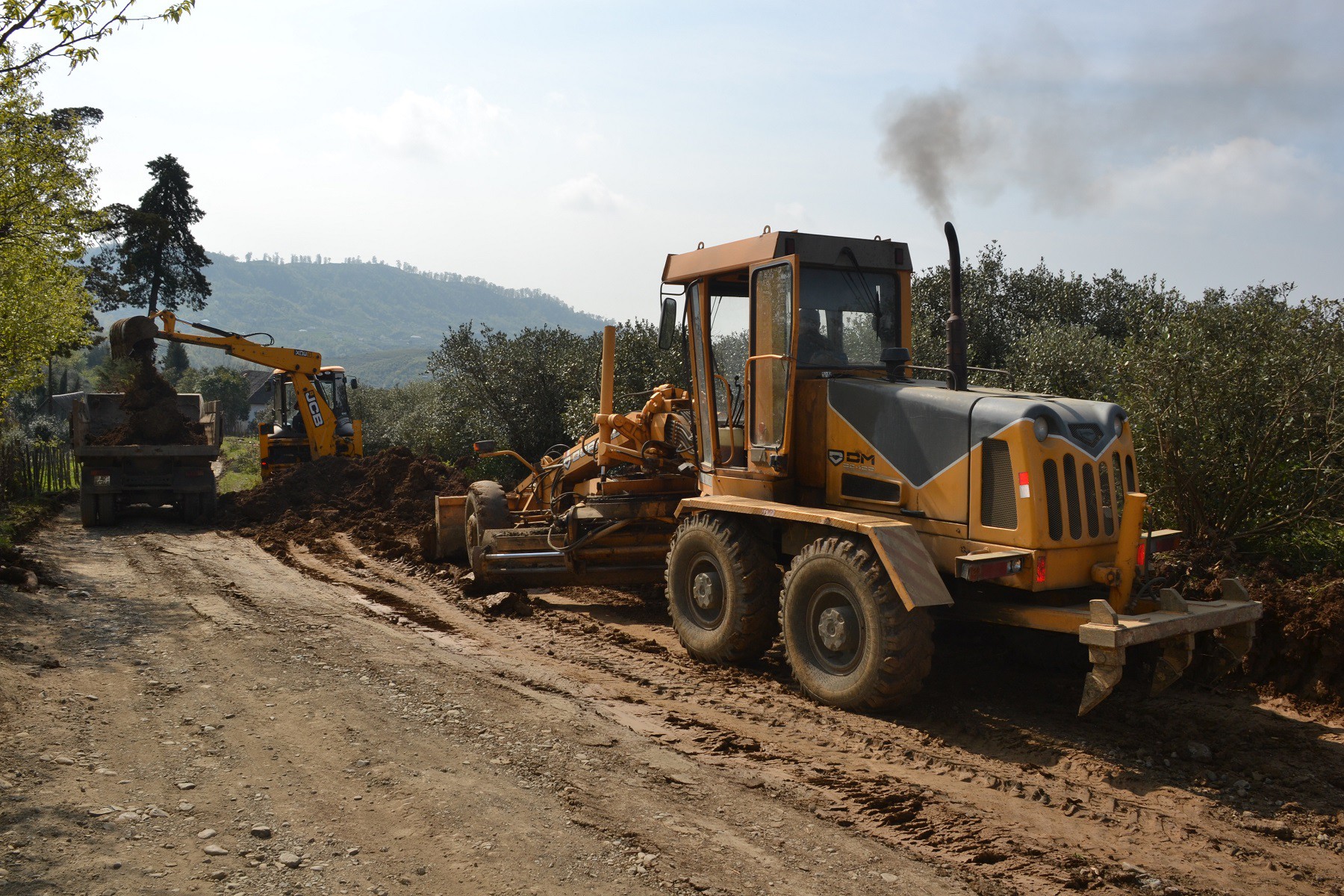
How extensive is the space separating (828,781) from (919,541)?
164 centimetres

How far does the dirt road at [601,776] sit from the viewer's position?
4062 millimetres

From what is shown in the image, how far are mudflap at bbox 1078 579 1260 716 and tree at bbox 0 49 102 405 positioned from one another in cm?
1258

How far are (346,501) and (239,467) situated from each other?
58.3 ft

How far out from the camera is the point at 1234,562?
8047mm

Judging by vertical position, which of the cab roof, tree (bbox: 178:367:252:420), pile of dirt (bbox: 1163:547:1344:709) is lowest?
pile of dirt (bbox: 1163:547:1344:709)

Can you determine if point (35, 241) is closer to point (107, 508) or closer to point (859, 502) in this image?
point (107, 508)

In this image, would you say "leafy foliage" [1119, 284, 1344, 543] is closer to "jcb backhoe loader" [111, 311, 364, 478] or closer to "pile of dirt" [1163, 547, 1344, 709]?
"pile of dirt" [1163, 547, 1344, 709]

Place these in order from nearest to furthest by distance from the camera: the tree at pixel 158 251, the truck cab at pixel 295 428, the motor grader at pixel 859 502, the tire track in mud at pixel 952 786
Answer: the tire track in mud at pixel 952 786, the motor grader at pixel 859 502, the truck cab at pixel 295 428, the tree at pixel 158 251

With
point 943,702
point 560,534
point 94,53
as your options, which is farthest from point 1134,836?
point 94,53

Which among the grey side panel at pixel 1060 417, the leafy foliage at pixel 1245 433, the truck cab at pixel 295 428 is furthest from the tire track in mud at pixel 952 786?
the truck cab at pixel 295 428

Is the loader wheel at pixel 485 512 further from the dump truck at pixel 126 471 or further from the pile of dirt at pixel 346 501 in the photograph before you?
the dump truck at pixel 126 471

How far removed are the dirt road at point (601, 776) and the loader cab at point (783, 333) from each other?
1.66m

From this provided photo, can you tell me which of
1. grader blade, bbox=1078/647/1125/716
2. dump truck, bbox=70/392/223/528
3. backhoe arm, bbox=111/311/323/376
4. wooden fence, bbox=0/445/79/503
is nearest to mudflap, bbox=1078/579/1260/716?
grader blade, bbox=1078/647/1125/716

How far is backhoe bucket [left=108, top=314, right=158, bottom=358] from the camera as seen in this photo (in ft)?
54.9
